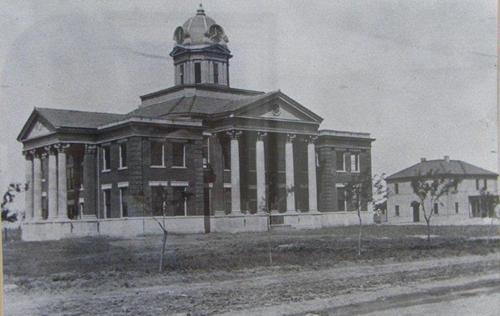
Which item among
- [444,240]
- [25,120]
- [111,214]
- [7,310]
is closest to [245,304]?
[111,214]

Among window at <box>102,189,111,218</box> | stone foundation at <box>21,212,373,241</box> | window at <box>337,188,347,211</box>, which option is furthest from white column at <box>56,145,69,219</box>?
window at <box>337,188,347,211</box>

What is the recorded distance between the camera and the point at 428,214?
492 inches

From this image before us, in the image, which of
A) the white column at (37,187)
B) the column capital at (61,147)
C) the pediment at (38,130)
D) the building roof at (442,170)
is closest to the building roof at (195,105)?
the column capital at (61,147)

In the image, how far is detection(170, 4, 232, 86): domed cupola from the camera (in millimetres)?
8141

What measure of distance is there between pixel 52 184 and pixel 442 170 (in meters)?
7.36

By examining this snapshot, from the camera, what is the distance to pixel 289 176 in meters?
10.8

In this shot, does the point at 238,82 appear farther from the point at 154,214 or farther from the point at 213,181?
the point at 154,214

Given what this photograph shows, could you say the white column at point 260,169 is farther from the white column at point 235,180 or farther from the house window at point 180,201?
the house window at point 180,201

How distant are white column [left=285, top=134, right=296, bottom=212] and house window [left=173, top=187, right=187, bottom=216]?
70.5 inches

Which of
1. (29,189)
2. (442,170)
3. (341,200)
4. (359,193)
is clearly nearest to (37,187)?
(29,189)

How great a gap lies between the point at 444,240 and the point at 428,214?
1.97 ft

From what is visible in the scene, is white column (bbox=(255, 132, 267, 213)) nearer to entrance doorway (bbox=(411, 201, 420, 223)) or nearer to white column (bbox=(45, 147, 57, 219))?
white column (bbox=(45, 147, 57, 219))

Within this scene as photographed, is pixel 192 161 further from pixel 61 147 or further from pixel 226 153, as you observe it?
pixel 61 147

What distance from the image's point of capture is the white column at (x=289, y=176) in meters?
10.0
